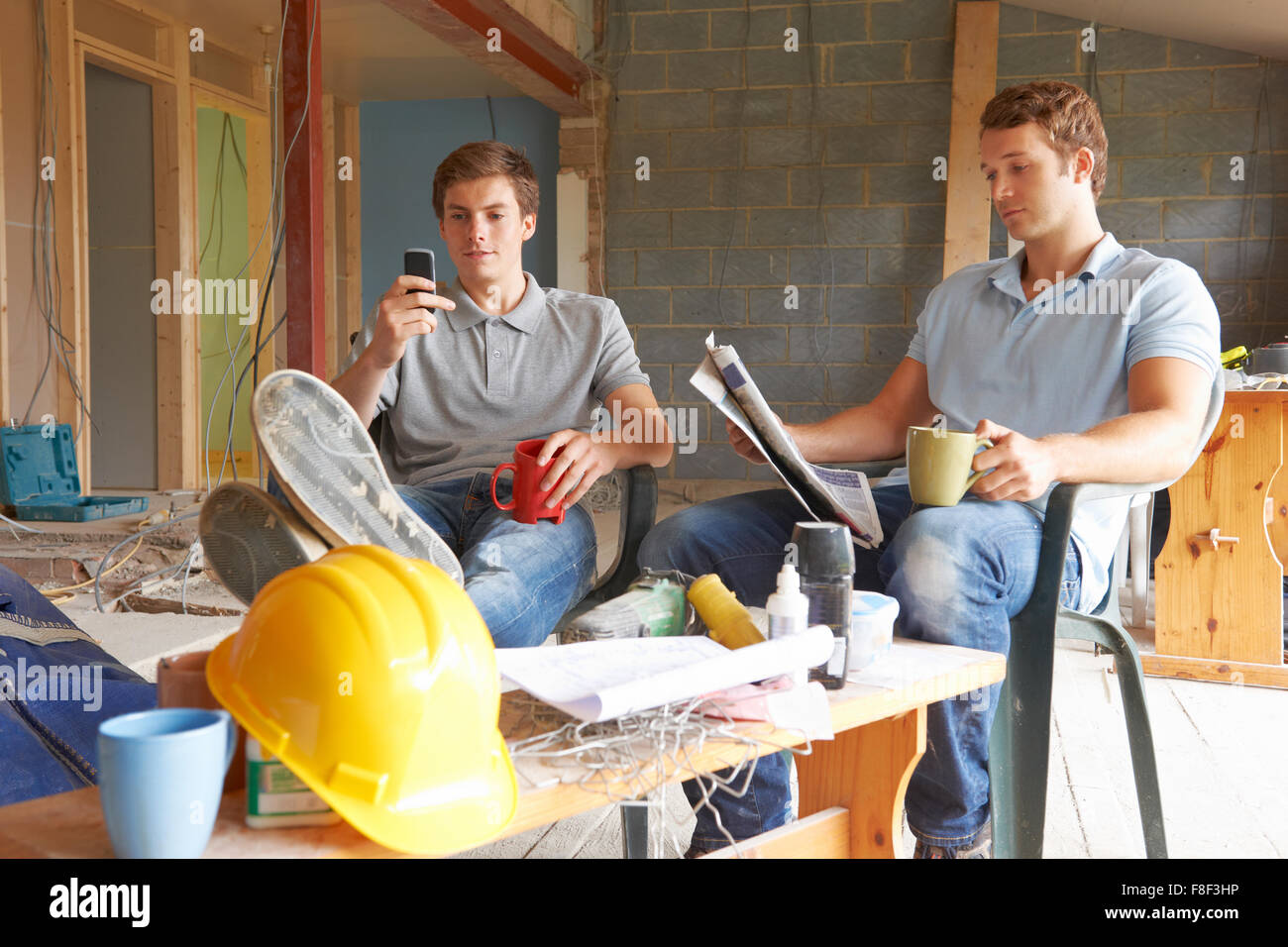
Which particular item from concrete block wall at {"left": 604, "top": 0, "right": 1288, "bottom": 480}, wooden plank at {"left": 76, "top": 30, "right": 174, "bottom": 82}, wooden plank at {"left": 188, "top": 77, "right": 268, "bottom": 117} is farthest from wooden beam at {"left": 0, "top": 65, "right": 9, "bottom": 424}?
concrete block wall at {"left": 604, "top": 0, "right": 1288, "bottom": 480}

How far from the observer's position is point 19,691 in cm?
117

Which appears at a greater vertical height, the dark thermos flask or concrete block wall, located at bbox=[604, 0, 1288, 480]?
concrete block wall, located at bbox=[604, 0, 1288, 480]

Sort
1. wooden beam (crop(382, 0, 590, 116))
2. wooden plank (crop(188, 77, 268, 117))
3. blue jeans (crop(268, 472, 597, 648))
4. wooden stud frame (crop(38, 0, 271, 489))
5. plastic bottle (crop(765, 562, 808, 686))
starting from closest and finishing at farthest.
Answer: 1. plastic bottle (crop(765, 562, 808, 686))
2. blue jeans (crop(268, 472, 597, 648))
3. wooden beam (crop(382, 0, 590, 116))
4. wooden stud frame (crop(38, 0, 271, 489))
5. wooden plank (crop(188, 77, 268, 117))

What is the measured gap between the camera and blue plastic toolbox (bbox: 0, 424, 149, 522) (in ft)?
14.8

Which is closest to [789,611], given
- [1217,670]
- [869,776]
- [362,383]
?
[869,776]

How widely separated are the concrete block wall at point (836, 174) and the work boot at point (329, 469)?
505 centimetres

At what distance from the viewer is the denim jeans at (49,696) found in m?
1.08

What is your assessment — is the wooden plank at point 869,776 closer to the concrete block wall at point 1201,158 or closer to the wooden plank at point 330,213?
the concrete block wall at point 1201,158

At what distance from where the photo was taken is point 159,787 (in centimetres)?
67

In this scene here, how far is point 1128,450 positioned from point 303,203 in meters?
2.59

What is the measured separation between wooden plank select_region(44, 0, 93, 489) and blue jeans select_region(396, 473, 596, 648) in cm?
391

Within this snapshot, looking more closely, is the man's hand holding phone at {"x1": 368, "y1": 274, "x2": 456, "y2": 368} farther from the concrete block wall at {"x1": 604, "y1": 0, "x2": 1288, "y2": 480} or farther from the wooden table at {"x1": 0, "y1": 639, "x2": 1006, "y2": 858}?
the concrete block wall at {"x1": 604, "y1": 0, "x2": 1288, "y2": 480}

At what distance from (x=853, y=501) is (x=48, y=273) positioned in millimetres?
4492
